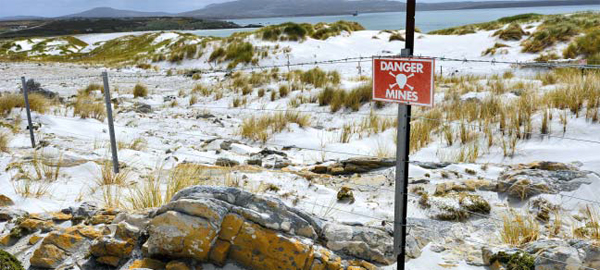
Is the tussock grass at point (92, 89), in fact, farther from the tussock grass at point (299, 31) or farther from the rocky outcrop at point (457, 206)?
the rocky outcrop at point (457, 206)

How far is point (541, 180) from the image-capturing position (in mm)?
4148

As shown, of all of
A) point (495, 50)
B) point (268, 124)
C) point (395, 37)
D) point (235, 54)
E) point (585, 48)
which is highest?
point (395, 37)

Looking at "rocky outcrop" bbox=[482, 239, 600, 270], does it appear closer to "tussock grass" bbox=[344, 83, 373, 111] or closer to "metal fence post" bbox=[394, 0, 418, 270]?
"metal fence post" bbox=[394, 0, 418, 270]

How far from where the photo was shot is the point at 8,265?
2.47m

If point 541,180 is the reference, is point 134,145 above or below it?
below

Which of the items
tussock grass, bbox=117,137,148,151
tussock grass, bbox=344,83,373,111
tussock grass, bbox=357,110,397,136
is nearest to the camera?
tussock grass, bbox=117,137,148,151

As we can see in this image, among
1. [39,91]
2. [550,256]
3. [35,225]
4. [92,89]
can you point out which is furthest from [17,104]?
[550,256]

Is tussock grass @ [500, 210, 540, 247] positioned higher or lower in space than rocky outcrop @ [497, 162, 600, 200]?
lower

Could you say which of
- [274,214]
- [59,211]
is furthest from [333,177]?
[59,211]

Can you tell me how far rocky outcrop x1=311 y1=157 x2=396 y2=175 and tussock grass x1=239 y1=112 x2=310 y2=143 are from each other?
7.33 ft

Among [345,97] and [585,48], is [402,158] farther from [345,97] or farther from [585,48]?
[585,48]

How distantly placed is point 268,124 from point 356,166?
311 cm

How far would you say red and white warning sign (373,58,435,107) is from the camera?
94.0 inches

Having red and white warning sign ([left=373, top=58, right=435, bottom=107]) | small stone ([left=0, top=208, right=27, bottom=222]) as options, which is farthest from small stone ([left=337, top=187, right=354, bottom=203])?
small stone ([left=0, top=208, right=27, bottom=222])
